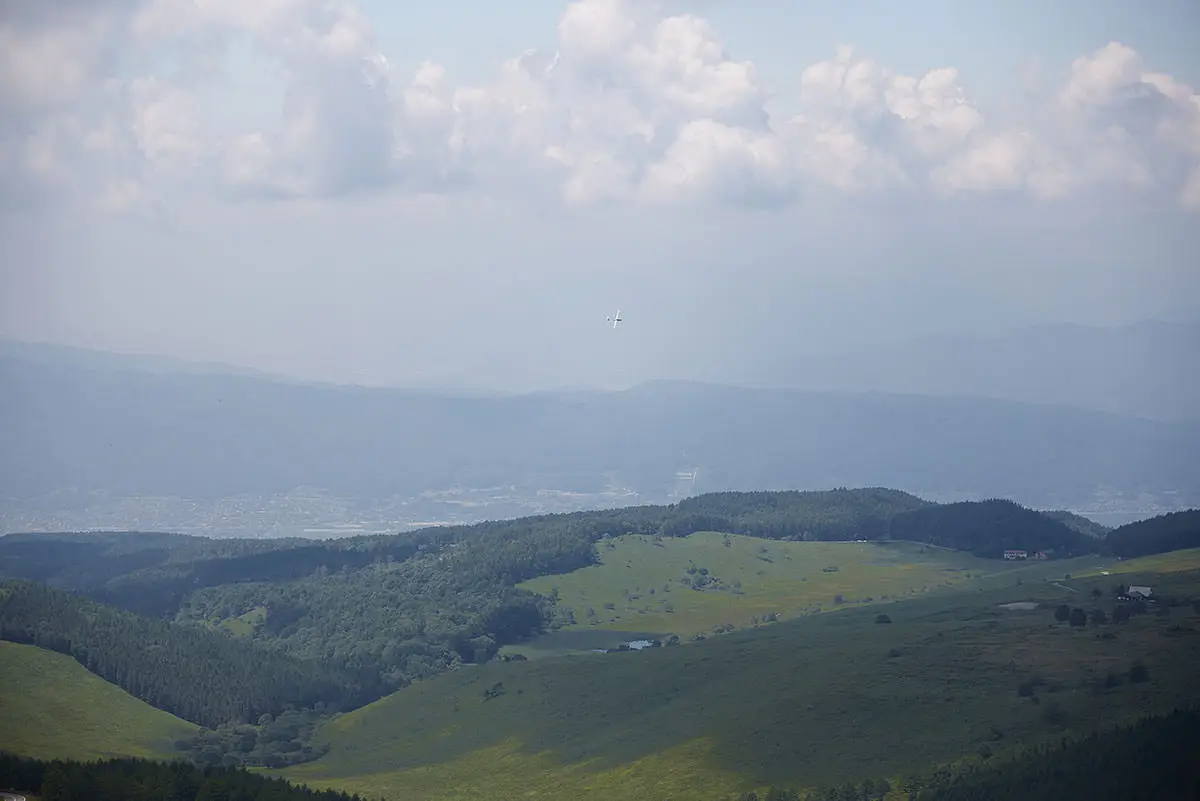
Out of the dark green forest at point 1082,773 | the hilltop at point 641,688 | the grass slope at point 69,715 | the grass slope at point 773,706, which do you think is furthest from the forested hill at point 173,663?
the dark green forest at point 1082,773

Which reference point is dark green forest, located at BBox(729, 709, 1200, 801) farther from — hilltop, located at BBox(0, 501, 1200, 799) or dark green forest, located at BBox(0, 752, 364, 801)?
dark green forest, located at BBox(0, 752, 364, 801)

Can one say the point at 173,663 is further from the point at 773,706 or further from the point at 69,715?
the point at 773,706

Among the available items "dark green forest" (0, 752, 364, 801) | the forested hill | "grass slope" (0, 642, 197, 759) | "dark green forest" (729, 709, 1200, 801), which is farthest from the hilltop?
"dark green forest" (0, 752, 364, 801)

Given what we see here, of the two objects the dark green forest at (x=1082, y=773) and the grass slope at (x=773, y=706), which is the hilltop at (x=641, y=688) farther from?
the dark green forest at (x=1082, y=773)

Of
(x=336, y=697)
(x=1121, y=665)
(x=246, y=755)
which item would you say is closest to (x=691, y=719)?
(x=1121, y=665)

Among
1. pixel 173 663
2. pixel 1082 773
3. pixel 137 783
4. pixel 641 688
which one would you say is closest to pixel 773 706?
pixel 641 688

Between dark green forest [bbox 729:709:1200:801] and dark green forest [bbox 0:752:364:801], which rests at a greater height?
dark green forest [bbox 729:709:1200:801]

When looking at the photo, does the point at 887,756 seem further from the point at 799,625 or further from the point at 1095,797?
the point at 799,625
